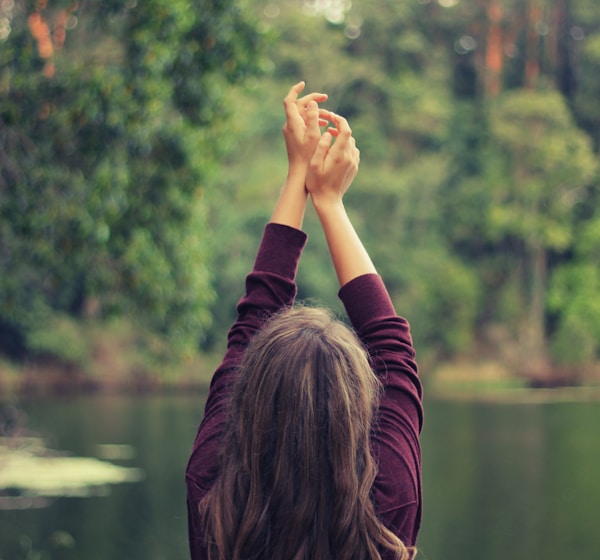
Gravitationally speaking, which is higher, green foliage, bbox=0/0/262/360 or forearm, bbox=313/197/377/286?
green foliage, bbox=0/0/262/360

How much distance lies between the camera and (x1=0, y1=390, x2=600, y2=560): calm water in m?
8.37

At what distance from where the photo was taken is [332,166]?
3.97 ft

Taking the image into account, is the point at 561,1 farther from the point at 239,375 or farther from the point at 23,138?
the point at 239,375

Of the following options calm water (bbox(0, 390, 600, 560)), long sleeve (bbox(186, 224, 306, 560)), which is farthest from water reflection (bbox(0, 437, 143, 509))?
long sleeve (bbox(186, 224, 306, 560))

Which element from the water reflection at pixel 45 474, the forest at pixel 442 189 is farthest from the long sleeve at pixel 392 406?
the forest at pixel 442 189

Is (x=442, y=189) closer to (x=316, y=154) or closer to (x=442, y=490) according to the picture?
(x=442, y=490)

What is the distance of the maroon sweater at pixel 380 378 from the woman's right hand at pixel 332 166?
0.18ft

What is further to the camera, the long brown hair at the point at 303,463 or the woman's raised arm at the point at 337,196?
the woman's raised arm at the point at 337,196

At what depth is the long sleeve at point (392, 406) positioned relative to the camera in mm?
1080

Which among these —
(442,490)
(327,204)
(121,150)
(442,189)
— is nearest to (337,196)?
(327,204)

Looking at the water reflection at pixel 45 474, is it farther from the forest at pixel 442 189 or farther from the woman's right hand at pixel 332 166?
the woman's right hand at pixel 332 166

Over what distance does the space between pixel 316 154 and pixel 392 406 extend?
0.29 m

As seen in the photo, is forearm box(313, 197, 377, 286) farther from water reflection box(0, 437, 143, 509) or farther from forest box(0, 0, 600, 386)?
forest box(0, 0, 600, 386)

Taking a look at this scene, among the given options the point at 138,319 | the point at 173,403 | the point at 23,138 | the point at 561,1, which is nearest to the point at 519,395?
the point at 173,403
